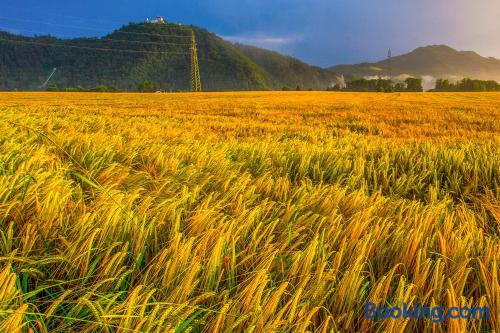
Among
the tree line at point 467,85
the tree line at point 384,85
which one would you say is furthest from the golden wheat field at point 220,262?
the tree line at point 384,85

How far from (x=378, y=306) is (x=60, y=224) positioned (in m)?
1.29

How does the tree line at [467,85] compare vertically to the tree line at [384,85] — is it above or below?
below

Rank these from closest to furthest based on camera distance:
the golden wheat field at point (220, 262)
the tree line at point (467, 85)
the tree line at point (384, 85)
Result: the golden wheat field at point (220, 262), the tree line at point (467, 85), the tree line at point (384, 85)

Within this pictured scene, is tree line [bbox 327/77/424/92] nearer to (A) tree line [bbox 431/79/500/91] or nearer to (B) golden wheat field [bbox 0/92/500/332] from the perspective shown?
(A) tree line [bbox 431/79/500/91]

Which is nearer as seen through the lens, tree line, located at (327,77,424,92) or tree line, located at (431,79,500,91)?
tree line, located at (431,79,500,91)

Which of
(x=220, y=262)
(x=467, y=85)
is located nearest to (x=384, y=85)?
(x=467, y=85)

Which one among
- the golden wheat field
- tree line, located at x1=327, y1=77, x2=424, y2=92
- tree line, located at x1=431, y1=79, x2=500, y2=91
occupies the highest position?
tree line, located at x1=327, y1=77, x2=424, y2=92

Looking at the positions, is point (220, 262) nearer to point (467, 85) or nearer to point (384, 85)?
point (467, 85)

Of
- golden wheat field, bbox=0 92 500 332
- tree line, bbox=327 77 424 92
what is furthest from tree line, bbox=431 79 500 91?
golden wheat field, bbox=0 92 500 332

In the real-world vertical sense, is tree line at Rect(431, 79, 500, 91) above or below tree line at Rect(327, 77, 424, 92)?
below

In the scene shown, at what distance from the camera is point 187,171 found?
281 cm

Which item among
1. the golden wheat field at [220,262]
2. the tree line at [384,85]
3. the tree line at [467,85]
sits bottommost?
the golden wheat field at [220,262]

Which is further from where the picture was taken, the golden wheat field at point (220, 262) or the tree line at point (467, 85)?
the tree line at point (467, 85)

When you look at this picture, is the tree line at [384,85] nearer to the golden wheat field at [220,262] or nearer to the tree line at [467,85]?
the tree line at [467,85]
